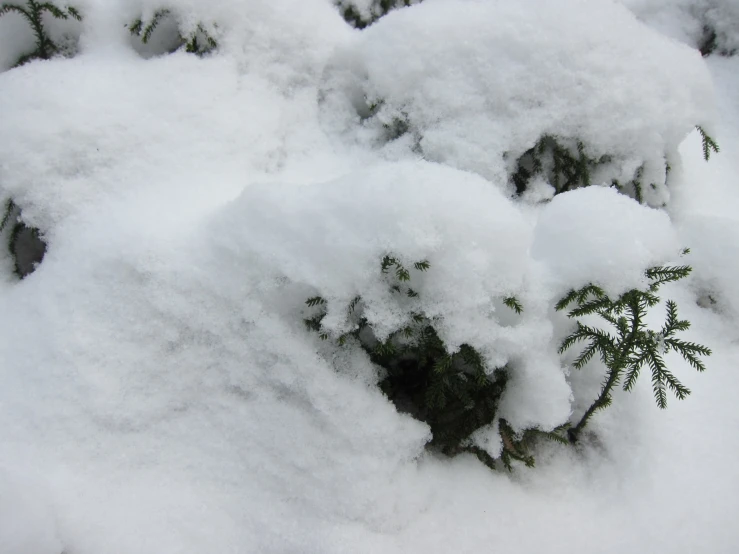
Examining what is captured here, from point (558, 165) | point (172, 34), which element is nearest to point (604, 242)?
point (558, 165)

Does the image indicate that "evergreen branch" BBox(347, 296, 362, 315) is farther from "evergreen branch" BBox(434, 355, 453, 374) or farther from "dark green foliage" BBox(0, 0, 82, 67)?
"dark green foliage" BBox(0, 0, 82, 67)

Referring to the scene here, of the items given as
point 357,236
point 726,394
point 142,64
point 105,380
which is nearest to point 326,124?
point 142,64

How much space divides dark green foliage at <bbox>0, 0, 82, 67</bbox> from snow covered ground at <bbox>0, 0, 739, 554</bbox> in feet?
0.92

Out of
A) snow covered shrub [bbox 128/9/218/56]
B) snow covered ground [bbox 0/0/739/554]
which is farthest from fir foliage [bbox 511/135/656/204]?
snow covered shrub [bbox 128/9/218/56]

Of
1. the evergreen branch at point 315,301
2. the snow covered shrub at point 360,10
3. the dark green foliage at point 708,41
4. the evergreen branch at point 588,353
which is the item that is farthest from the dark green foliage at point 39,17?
the dark green foliage at point 708,41

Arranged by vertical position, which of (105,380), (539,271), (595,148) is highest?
(595,148)

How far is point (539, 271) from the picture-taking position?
209cm

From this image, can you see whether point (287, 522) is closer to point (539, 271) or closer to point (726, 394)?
point (539, 271)

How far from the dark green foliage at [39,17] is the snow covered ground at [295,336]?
0.92 feet

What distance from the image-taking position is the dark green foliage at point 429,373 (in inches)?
75.9

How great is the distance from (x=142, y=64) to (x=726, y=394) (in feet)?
12.3

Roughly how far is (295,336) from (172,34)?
2269 millimetres

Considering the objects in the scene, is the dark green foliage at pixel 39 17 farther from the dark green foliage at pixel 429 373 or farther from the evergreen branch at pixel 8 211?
the dark green foliage at pixel 429 373

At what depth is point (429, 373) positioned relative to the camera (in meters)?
2.05
